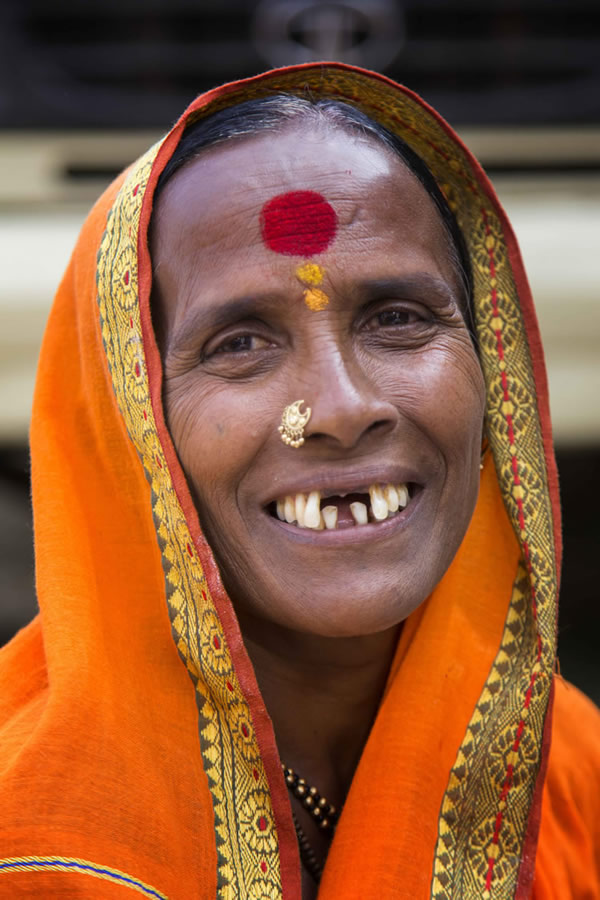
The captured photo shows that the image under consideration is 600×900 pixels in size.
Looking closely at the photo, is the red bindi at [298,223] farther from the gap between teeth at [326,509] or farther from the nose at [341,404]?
the gap between teeth at [326,509]

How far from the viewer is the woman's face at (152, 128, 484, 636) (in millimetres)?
1938

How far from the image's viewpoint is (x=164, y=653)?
77.6 inches

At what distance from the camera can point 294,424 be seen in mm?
1903

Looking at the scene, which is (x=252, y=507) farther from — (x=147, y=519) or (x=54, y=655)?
(x=54, y=655)

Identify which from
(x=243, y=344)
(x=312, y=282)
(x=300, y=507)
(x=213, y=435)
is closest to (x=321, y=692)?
(x=300, y=507)

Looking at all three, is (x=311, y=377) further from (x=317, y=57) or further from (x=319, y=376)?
(x=317, y=57)

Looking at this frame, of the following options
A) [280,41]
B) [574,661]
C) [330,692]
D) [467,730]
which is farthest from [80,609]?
[574,661]

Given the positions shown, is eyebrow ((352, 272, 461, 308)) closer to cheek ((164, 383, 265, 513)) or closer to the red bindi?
the red bindi

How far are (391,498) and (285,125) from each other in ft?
2.36

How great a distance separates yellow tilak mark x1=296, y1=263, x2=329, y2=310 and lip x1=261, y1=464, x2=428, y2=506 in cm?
30

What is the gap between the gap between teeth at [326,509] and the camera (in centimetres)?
193

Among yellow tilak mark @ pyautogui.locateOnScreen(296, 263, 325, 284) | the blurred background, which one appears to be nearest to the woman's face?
yellow tilak mark @ pyautogui.locateOnScreen(296, 263, 325, 284)

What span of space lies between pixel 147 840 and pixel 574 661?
4030 mm

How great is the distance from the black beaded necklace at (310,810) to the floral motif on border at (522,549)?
0.27 meters
